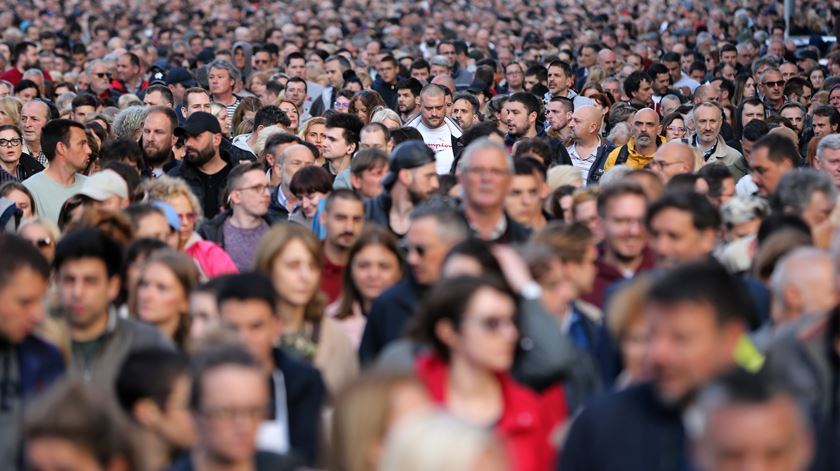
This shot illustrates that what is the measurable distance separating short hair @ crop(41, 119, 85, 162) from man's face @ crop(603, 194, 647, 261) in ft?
17.3

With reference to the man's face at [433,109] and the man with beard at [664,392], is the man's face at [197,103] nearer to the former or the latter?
the man's face at [433,109]

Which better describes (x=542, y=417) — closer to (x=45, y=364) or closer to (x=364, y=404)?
(x=364, y=404)

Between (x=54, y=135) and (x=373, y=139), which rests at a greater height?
(x=54, y=135)

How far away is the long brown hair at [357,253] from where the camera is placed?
7.92m

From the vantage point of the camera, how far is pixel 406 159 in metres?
9.48

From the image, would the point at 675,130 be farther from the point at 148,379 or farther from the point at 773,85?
the point at 148,379

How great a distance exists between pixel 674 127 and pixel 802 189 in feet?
22.4

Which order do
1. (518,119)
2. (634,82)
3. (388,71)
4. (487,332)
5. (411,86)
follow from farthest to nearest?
(388,71), (634,82), (411,86), (518,119), (487,332)

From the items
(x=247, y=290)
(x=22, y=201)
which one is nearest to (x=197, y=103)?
(x=22, y=201)

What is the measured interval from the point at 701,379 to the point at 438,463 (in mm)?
1129

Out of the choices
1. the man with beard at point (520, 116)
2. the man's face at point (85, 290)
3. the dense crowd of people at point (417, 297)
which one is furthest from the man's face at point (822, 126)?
the man's face at point (85, 290)

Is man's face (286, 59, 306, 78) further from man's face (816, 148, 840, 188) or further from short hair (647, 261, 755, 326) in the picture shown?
short hair (647, 261, 755, 326)

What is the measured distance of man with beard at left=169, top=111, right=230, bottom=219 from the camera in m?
12.7

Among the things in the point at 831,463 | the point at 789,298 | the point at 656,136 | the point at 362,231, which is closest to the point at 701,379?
the point at 831,463
